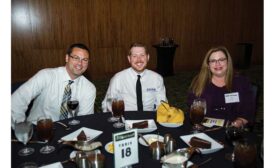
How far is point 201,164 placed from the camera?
1577 millimetres

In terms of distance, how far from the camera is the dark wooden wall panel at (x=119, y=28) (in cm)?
700

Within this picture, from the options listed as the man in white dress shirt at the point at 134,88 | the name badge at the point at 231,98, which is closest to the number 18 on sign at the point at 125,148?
the name badge at the point at 231,98

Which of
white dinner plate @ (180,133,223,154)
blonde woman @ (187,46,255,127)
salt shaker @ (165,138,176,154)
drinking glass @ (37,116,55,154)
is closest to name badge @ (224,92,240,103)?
blonde woman @ (187,46,255,127)

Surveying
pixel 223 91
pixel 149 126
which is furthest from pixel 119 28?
pixel 149 126

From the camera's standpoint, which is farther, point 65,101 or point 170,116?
point 65,101

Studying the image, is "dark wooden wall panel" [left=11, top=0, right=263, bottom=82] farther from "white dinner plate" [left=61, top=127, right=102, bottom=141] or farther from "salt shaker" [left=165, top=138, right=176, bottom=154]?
"salt shaker" [left=165, top=138, right=176, bottom=154]

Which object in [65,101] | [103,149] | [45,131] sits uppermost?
[65,101]

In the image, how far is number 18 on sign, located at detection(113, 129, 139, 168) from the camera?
4.86 ft

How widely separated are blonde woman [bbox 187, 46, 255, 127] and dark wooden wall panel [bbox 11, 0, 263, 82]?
17.0 ft

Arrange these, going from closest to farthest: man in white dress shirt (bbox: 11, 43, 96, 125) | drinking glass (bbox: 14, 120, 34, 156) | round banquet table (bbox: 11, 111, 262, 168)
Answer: round banquet table (bbox: 11, 111, 262, 168) → drinking glass (bbox: 14, 120, 34, 156) → man in white dress shirt (bbox: 11, 43, 96, 125)

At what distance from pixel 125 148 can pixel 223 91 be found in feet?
5.27

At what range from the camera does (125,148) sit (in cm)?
152

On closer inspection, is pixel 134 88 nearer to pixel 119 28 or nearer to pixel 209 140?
pixel 209 140

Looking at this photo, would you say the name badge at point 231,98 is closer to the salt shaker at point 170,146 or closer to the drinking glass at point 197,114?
the drinking glass at point 197,114
